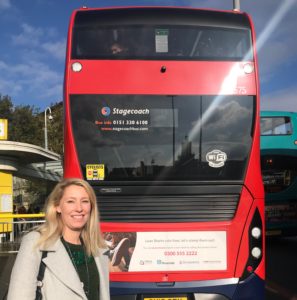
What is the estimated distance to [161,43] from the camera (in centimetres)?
551

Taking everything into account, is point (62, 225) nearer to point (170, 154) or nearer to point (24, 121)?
point (170, 154)

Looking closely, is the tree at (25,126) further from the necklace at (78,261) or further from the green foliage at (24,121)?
the necklace at (78,261)

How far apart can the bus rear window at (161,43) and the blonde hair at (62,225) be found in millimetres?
2862

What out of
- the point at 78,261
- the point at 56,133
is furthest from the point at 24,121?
the point at 78,261

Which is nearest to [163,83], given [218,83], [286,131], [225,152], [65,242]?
[218,83]

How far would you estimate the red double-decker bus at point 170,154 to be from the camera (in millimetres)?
5078

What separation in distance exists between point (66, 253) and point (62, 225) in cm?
21

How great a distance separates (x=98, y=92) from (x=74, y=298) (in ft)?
10.2

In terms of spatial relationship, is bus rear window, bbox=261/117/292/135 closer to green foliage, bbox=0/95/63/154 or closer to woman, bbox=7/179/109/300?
woman, bbox=7/179/109/300

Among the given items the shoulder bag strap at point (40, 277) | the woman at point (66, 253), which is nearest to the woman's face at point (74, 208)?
the woman at point (66, 253)

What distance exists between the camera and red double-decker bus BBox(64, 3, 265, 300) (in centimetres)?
508

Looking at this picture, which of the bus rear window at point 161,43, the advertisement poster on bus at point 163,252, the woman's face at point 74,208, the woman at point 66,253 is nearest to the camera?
the woman at point 66,253

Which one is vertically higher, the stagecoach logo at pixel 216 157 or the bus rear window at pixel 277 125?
the bus rear window at pixel 277 125

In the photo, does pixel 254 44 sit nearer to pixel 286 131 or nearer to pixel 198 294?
pixel 198 294
